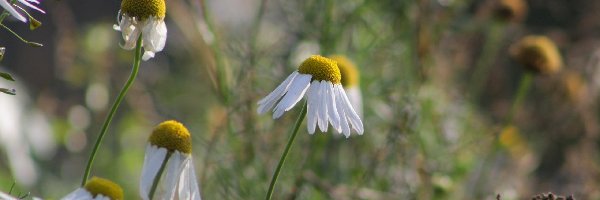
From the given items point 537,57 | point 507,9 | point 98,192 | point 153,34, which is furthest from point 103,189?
point 507,9

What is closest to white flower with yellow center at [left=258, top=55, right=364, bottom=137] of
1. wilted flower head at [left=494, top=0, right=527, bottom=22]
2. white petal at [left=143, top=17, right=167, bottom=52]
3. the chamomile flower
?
white petal at [left=143, top=17, right=167, bottom=52]

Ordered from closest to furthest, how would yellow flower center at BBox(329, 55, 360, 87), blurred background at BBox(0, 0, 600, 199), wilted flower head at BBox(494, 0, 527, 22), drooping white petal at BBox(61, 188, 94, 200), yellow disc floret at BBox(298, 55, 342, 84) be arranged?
drooping white petal at BBox(61, 188, 94, 200), yellow disc floret at BBox(298, 55, 342, 84), yellow flower center at BBox(329, 55, 360, 87), blurred background at BBox(0, 0, 600, 199), wilted flower head at BBox(494, 0, 527, 22)

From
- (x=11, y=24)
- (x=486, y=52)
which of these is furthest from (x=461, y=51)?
(x=11, y=24)

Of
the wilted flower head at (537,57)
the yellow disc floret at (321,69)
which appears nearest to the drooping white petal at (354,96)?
the wilted flower head at (537,57)

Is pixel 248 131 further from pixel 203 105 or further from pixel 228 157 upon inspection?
pixel 203 105

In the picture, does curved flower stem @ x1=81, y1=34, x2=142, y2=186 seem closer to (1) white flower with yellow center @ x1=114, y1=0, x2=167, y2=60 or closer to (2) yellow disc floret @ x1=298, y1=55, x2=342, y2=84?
(1) white flower with yellow center @ x1=114, y1=0, x2=167, y2=60

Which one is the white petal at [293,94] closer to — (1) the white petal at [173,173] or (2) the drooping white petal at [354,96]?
(1) the white petal at [173,173]
